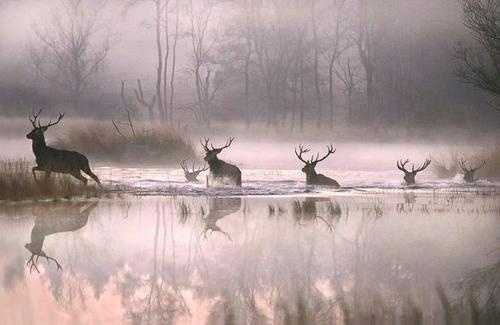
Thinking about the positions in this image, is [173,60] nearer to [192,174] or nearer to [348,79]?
[192,174]

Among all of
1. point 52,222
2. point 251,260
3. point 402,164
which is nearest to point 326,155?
point 402,164

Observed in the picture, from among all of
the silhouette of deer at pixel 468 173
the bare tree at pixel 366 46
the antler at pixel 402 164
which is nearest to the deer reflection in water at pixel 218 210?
the antler at pixel 402 164

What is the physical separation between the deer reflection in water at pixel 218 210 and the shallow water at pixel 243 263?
14mm

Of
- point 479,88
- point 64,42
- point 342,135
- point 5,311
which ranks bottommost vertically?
point 5,311

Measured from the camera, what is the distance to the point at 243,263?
11.0ft

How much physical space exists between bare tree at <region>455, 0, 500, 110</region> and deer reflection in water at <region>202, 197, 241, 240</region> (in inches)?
128

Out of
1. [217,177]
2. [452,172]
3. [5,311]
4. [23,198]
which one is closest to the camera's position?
[5,311]

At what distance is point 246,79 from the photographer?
8375 millimetres

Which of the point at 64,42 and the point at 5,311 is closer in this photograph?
the point at 5,311

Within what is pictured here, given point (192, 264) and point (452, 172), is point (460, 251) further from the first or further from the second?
point (452, 172)

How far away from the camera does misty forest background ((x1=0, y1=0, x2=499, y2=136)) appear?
8.25 metres

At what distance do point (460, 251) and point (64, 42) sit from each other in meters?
5.84

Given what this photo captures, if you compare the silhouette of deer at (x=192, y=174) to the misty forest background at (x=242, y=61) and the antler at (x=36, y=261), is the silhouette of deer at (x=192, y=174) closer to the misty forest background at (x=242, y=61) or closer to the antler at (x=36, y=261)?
the misty forest background at (x=242, y=61)

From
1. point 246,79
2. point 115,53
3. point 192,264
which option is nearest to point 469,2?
point 246,79
